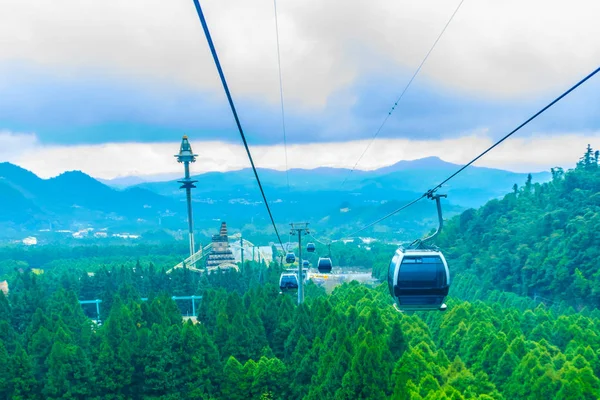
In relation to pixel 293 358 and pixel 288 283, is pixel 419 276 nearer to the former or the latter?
pixel 293 358

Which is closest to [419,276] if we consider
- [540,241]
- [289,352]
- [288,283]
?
[289,352]

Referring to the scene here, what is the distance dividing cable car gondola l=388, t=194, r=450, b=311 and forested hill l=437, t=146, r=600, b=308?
46.3 m

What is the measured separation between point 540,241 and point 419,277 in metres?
64.1

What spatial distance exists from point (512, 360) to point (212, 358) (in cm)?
1389

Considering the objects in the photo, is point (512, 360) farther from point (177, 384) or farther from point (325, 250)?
point (325, 250)

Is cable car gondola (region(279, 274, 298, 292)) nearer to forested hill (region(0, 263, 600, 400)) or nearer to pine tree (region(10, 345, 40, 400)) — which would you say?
forested hill (region(0, 263, 600, 400))

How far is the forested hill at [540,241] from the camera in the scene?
63406 millimetres

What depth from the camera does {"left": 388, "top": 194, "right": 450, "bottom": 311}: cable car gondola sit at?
1662 centimetres

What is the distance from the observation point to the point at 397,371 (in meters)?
24.3

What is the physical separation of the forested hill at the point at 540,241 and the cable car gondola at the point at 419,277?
4629cm

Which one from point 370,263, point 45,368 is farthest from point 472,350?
point 370,263

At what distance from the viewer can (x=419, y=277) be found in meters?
16.6

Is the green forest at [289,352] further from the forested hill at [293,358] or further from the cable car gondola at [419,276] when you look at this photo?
the cable car gondola at [419,276]

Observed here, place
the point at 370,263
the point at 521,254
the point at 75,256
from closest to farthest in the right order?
1. the point at 521,254
2. the point at 370,263
3. the point at 75,256
